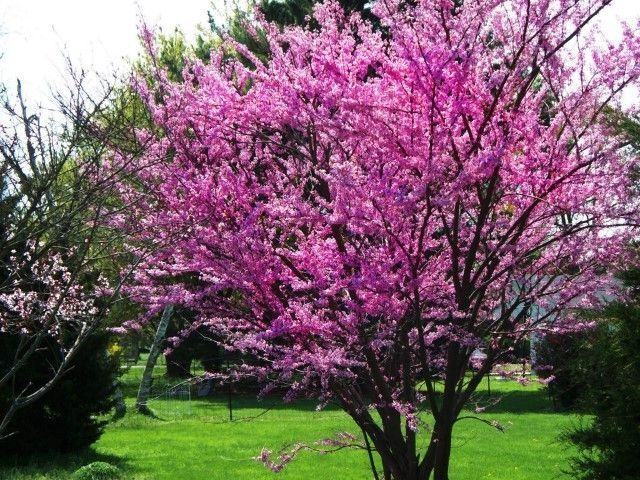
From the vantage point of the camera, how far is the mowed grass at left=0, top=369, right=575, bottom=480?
9375mm

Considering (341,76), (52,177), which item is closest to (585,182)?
(341,76)

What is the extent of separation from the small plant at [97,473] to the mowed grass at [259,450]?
26 centimetres

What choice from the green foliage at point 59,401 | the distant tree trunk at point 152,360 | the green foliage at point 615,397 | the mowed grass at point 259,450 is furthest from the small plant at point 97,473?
the distant tree trunk at point 152,360

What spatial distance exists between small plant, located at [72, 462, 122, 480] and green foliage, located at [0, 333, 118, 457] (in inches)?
76.3

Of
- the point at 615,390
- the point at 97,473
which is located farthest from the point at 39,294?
the point at 615,390

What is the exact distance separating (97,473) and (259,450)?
132 inches

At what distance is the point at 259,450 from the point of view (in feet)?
38.3

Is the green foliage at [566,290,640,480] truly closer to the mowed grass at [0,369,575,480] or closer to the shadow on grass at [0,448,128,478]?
the mowed grass at [0,369,575,480]

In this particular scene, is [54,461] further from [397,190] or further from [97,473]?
[397,190]

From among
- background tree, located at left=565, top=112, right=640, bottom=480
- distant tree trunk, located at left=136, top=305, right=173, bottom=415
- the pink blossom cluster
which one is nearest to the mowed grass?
distant tree trunk, located at left=136, top=305, right=173, bottom=415

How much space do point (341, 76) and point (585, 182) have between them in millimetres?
1726

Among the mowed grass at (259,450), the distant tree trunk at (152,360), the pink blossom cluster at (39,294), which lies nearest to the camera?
the pink blossom cluster at (39,294)

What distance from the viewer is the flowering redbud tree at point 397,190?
14.7 feet

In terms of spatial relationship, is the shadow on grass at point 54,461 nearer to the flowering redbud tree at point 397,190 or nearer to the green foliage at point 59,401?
the green foliage at point 59,401
